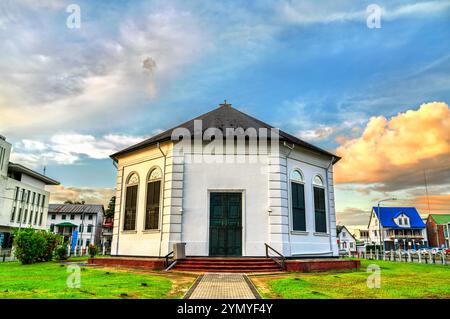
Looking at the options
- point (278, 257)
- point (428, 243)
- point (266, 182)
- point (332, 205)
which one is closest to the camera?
point (278, 257)

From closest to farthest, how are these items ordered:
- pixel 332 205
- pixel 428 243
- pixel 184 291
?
pixel 184 291 < pixel 332 205 < pixel 428 243

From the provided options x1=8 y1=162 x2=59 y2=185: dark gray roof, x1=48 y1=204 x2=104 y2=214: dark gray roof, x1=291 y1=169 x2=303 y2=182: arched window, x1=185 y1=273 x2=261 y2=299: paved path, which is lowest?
x1=185 y1=273 x2=261 y2=299: paved path

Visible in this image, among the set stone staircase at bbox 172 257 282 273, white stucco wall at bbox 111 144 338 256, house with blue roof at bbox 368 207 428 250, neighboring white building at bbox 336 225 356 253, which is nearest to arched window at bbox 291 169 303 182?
white stucco wall at bbox 111 144 338 256

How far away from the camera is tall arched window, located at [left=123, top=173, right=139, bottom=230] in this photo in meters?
21.5

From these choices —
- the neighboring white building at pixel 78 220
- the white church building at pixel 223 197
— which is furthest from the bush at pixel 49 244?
the neighboring white building at pixel 78 220

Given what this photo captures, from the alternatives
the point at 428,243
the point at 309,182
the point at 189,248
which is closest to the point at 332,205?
the point at 309,182

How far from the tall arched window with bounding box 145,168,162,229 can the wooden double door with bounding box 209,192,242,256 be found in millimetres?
3213

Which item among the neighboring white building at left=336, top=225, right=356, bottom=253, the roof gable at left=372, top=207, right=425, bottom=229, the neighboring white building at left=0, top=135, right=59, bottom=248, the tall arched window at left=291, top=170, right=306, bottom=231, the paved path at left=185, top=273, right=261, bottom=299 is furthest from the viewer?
the neighboring white building at left=336, top=225, right=356, bottom=253

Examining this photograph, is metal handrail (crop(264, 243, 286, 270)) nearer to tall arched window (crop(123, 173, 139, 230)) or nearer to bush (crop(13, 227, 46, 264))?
tall arched window (crop(123, 173, 139, 230))

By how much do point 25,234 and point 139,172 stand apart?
373 inches

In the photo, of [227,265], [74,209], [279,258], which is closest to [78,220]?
[74,209]

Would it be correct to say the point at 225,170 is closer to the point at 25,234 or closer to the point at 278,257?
the point at 278,257

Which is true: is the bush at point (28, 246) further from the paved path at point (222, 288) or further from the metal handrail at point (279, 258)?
the metal handrail at point (279, 258)

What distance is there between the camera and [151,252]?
1934 centimetres
